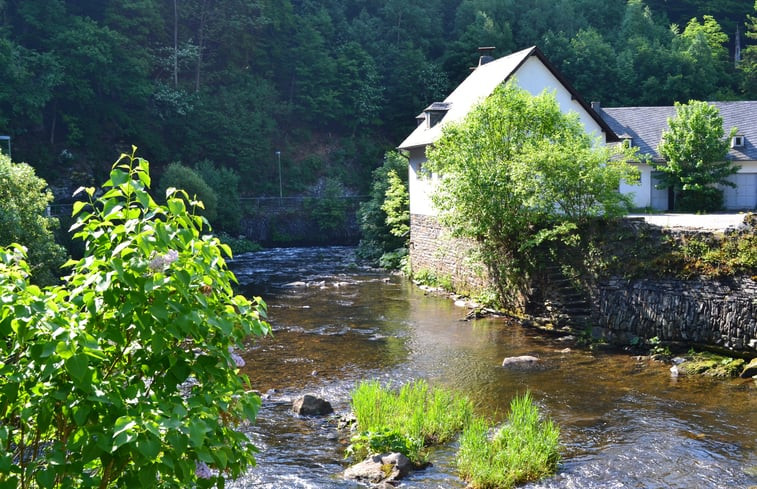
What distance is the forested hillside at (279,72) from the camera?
43656 millimetres

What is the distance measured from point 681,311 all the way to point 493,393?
16.8 feet

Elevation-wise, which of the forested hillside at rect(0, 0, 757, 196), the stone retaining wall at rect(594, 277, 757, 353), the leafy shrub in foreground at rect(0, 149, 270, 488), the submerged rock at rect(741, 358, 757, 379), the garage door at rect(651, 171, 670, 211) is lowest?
the submerged rock at rect(741, 358, 757, 379)

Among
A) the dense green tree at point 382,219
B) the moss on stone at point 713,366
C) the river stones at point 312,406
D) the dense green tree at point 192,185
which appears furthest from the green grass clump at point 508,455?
the dense green tree at point 192,185

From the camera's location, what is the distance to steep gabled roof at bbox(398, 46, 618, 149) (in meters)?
24.9

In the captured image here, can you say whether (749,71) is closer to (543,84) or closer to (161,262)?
(543,84)

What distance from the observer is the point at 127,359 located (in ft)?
13.6

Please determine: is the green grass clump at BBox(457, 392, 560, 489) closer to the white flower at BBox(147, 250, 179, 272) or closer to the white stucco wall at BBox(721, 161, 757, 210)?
the white flower at BBox(147, 250, 179, 272)

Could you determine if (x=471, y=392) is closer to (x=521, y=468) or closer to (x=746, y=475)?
(x=521, y=468)

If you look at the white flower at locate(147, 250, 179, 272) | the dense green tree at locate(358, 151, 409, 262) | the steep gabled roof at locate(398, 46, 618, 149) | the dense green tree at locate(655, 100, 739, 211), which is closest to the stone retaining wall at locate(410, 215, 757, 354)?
the steep gabled roof at locate(398, 46, 618, 149)

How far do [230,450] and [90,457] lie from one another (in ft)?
2.53

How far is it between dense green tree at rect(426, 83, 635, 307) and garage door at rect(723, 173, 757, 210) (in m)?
19.0

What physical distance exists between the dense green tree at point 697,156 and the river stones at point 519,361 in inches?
826

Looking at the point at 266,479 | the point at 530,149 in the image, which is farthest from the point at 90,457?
the point at 530,149

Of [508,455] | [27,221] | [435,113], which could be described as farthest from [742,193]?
[27,221]
